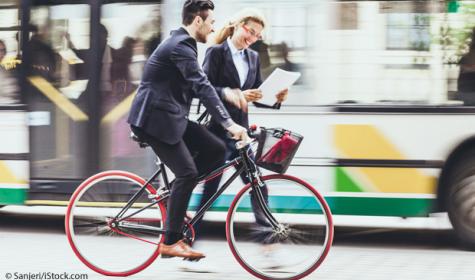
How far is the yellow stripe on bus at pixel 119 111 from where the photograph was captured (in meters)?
8.11

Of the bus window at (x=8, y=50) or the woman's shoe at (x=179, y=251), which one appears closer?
the woman's shoe at (x=179, y=251)

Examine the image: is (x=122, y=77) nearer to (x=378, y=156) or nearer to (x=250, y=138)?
(x=378, y=156)

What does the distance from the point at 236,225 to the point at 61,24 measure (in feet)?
11.6

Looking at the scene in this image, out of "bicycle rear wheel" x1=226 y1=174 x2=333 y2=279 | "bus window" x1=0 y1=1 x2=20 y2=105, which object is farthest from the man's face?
"bus window" x1=0 y1=1 x2=20 y2=105

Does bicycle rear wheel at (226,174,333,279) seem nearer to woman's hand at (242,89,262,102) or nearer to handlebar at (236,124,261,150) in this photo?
handlebar at (236,124,261,150)

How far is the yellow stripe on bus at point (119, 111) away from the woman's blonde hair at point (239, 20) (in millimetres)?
2059

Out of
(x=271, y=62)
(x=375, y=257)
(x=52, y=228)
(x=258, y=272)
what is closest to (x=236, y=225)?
(x=258, y=272)

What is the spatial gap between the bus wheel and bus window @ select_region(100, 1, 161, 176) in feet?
8.71

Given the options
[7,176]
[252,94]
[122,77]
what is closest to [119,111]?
[122,77]

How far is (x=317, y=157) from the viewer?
753 centimetres

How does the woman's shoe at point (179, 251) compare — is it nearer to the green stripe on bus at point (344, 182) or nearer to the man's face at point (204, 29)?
the man's face at point (204, 29)

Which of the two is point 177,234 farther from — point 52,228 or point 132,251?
point 52,228

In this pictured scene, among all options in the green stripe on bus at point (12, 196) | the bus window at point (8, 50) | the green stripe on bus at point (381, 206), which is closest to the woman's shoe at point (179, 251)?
the green stripe on bus at point (381, 206)

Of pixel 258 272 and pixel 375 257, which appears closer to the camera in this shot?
pixel 258 272
